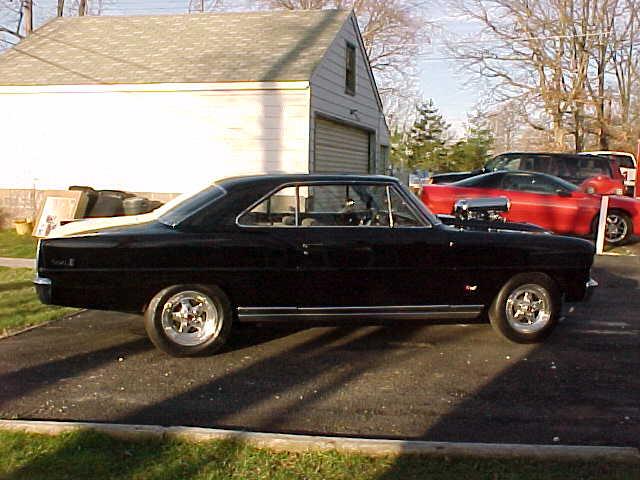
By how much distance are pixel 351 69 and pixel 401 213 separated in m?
14.1

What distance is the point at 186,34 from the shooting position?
19234 millimetres

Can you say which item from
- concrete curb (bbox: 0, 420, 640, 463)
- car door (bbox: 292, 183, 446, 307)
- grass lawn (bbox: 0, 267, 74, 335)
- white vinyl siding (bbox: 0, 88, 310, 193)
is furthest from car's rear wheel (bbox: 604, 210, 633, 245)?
concrete curb (bbox: 0, 420, 640, 463)

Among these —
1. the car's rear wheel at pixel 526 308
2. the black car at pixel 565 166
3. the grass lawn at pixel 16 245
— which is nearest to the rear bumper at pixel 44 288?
the car's rear wheel at pixel 526 308

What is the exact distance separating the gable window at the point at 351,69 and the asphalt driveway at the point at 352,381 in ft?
43.1

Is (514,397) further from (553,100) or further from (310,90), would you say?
(553,100)

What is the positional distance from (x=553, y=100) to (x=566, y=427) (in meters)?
35.7

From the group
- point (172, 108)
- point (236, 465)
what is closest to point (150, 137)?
point (172, 108)

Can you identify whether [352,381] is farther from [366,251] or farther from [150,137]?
[150,137]

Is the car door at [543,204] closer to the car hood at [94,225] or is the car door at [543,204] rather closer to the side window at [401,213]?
the side window at [401,213]

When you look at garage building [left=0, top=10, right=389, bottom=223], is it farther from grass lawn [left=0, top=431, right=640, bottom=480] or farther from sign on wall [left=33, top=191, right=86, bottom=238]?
grass lawn [left=0, top=431, right=640, bottom=480]

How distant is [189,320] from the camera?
6.16m

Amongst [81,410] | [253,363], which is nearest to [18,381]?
[81,410]

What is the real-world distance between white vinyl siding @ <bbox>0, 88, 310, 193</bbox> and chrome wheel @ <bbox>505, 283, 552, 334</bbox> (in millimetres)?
9486

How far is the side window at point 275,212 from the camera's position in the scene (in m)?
6.20
